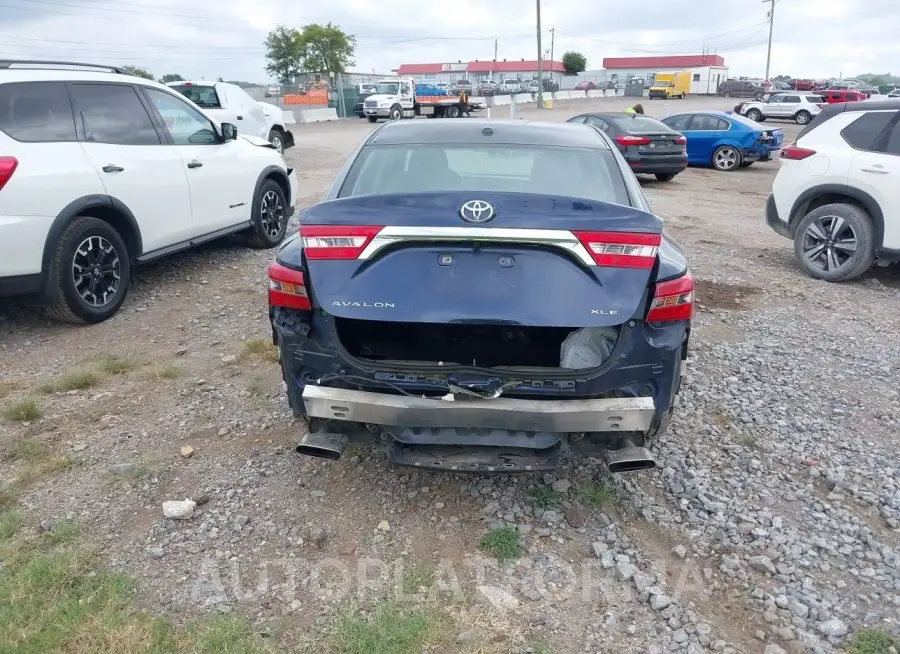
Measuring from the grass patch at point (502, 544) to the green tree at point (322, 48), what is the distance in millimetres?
76998

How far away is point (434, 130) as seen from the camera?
4191 millimetres

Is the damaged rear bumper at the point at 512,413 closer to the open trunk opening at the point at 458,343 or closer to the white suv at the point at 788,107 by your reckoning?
the open trunk opening at the point at 458,343

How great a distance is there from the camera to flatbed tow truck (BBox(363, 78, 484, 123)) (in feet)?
118

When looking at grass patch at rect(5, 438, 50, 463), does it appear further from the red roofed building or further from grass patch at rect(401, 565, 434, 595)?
the red roofed building

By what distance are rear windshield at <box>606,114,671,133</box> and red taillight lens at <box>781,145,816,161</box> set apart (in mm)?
6833

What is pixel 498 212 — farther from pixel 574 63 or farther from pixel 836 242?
pixel 574 63

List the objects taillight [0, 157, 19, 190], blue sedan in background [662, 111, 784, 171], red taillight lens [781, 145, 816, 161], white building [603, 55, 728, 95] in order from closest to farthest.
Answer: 1. taillight [0, 157, 19, 190]
2. red taillight lens [781, 145, 816, 161]
3. blue sedan in background [662, 111, 784, 171]
4. white building [603, 55, 728, 95]

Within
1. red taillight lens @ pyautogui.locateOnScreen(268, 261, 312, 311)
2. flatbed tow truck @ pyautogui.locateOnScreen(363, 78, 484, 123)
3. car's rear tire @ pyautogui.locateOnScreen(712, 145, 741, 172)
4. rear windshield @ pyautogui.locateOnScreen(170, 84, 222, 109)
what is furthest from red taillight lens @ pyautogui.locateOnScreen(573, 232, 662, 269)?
flatbed tow truck @ pyautogui.locateOnScreen(363, 78, 484, 123)

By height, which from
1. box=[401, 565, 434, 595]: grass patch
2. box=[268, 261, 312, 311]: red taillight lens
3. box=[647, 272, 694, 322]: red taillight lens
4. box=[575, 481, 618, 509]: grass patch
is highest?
box=[268, 261, 312, 311]: red taillight lens

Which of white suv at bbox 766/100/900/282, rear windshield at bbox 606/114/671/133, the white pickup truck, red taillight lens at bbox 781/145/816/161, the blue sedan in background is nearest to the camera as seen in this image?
white suv at bbox 766/100/900/282

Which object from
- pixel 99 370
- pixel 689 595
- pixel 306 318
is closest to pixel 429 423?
pixel 306 318

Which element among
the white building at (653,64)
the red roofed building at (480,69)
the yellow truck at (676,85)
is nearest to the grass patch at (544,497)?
the yellow truck at (676,85)

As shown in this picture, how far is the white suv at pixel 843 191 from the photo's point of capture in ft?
22.7

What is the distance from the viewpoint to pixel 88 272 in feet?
18.2
